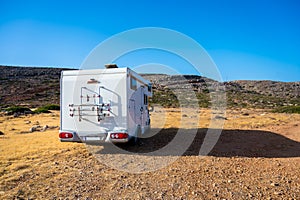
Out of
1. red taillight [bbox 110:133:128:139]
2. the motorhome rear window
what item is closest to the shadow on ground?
red taillight [bbox 110:133:128:139]

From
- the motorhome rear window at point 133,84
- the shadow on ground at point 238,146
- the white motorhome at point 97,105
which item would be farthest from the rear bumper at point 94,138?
the motorhome rear window at point 133,84

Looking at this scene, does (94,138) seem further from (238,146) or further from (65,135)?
(238,146)

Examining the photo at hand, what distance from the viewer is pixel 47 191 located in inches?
206

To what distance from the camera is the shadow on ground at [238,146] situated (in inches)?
335

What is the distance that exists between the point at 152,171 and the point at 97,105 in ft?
9.22

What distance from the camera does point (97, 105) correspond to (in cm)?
812

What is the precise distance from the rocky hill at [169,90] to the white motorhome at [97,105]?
1158 inches

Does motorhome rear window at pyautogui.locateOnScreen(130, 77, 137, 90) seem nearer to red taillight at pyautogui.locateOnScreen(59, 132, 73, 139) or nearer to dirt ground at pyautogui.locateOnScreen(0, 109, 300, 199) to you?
dirt ground at pyautogui.locateOnScreen(0, 109, 300, 199)

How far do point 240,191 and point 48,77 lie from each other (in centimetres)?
5994

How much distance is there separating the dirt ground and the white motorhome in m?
0.74

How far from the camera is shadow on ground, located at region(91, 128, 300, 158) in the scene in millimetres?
8508

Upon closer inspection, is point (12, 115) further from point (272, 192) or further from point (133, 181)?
point (272, 192)

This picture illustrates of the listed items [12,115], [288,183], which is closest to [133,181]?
[288,183]

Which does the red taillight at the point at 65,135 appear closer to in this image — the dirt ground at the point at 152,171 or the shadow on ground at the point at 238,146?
the dirt ground at the point at 152,171
